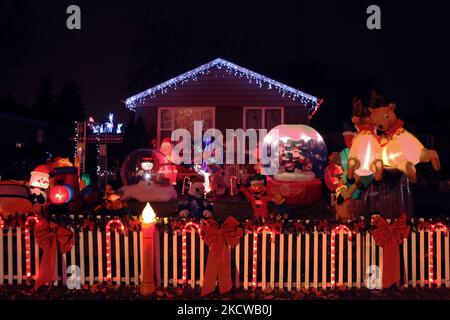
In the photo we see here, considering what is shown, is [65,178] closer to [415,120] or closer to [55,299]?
[55,299]

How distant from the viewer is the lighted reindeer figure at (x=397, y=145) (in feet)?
25.1

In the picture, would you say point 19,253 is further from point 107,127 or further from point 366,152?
point 107,127

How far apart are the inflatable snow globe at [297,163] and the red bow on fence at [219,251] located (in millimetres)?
8018

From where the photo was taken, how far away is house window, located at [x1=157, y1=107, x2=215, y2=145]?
1956 cm

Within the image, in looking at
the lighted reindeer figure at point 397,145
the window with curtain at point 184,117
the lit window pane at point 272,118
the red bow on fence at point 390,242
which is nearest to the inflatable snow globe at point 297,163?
the lit window pane at point 272,118

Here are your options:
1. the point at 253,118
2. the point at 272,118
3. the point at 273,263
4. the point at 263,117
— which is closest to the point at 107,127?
the point at 253,118

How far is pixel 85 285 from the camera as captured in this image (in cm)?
664

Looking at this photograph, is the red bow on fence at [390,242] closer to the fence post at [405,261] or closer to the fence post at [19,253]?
the fence post at [405,261]

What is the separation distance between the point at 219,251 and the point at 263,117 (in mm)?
13030

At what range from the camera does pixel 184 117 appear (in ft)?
64.3

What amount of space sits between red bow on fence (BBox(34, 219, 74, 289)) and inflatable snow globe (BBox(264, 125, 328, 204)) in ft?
28.0

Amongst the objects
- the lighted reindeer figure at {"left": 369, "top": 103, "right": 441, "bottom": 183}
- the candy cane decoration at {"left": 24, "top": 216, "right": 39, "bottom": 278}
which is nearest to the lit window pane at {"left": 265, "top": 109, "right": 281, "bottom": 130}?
the lighted reindeer figure at {"left": 369, "top": 103, "right": 441, "bottom": 183}

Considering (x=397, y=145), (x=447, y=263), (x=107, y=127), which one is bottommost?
(x=447, y=263)

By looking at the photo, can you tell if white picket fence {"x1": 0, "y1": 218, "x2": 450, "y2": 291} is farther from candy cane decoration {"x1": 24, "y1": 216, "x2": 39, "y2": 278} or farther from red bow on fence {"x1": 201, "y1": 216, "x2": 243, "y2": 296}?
red bow on fence {"x1": 201, "y1": 216, "x2": 243, "y2": 296}
